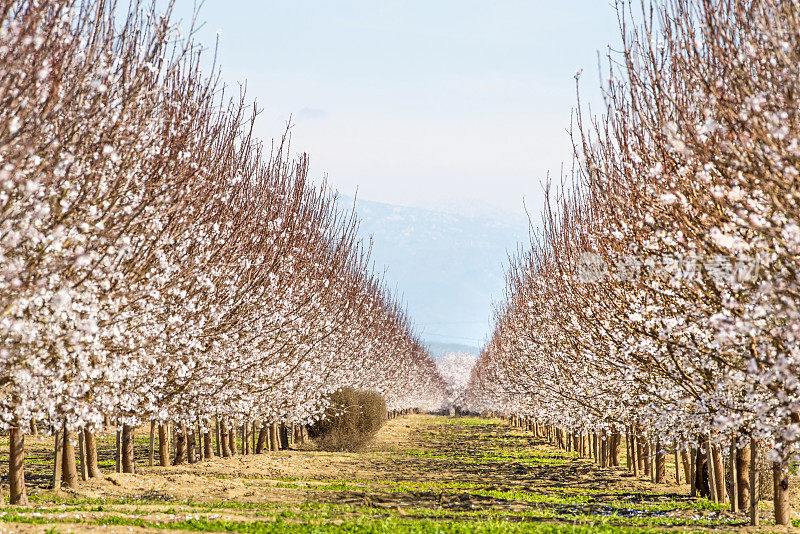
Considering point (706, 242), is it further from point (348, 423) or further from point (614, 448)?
point (348, 423)

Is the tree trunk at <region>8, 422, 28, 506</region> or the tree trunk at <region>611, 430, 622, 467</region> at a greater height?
the tree trunk at <region>8, 422, 28, 506</region>

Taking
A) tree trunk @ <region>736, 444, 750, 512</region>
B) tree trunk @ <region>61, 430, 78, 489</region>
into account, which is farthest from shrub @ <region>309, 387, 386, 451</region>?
tree trunk @ <region>736, 444, 750, 512</region>

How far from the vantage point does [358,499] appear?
63.5 ft

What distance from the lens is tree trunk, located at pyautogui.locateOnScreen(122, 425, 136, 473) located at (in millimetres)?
21016

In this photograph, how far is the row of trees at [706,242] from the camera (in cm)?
879

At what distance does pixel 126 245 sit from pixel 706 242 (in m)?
9.18

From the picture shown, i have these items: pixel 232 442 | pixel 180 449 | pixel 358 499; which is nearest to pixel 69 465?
pixel 358 499

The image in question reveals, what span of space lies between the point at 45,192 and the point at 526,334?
76.1 feet

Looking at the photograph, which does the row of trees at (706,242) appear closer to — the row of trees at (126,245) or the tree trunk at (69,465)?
the row of trees at (126,245)

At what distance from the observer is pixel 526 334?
31.2 metres

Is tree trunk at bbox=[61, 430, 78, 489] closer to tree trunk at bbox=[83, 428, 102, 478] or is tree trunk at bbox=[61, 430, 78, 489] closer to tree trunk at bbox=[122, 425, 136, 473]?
tree trunk at bbox=[83, 428, 102, 478]

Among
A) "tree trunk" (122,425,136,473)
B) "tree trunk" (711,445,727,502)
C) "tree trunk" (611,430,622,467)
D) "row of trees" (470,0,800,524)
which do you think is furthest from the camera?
"tree trunk" (611,430,622,467)

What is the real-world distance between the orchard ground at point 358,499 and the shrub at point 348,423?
6.24 ft

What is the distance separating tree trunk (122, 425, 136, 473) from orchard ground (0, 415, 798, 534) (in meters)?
0.65
